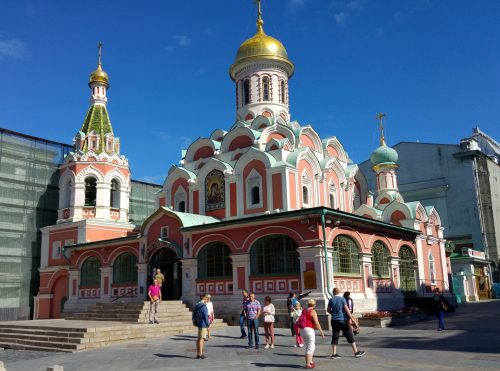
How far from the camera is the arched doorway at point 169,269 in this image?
845 inches

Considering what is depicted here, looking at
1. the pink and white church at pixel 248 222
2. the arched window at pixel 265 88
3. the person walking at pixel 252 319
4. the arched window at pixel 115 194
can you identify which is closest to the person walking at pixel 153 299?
the pink and white church at pixel 248 222

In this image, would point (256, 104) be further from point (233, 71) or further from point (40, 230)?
point (40, 230)

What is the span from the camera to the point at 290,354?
11219mm

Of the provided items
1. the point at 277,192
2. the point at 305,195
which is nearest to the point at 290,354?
the point at 277,192

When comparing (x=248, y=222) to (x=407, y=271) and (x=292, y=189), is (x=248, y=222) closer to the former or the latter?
(x=292, y=189)

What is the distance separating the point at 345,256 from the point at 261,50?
45.0 feet

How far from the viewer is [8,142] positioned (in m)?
31.6

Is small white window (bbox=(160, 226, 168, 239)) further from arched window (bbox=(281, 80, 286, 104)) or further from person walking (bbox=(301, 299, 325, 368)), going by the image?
person walking (bbox=(301, 299, 325, 368))

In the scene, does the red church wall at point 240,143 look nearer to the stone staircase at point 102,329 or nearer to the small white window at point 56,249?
the stone staircase at point 102,329

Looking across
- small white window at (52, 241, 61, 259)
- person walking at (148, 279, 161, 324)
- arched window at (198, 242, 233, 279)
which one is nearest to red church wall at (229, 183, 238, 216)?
arched window at (198, 242, 233, 279)

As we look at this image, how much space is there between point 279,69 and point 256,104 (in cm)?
242

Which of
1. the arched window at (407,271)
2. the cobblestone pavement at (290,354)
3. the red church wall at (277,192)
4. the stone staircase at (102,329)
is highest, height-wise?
the red church wall at (277,192)

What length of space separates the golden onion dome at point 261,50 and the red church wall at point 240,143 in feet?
17.4

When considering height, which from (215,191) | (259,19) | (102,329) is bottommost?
(102,329)
